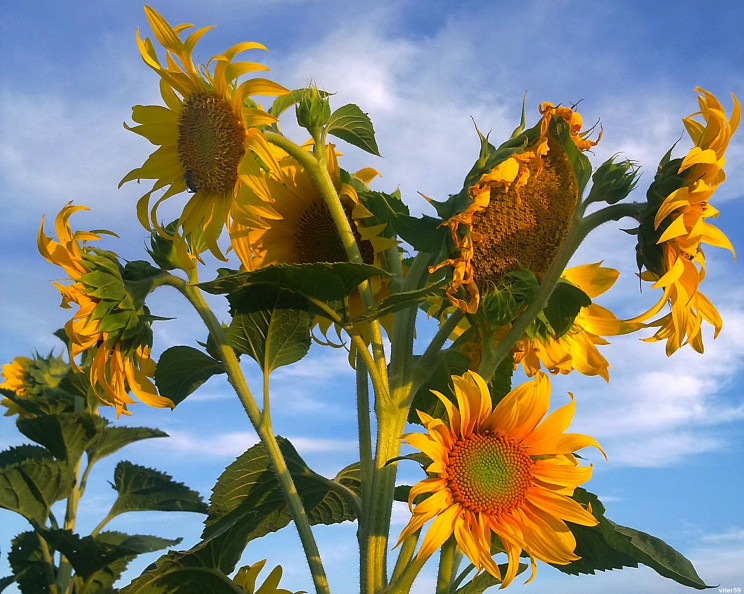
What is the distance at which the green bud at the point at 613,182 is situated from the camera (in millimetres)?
1838

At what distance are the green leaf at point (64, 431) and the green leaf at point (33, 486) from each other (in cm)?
7

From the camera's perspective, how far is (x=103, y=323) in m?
1.98

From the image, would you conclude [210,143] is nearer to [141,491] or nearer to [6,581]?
[141,491]

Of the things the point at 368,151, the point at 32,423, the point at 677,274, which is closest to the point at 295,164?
the point at 368,151

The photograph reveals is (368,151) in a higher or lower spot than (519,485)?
higher

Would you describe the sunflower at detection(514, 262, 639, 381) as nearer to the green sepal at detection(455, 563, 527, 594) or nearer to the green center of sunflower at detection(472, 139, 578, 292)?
the green center of sunflower at detection(472, 139, 578, 292)

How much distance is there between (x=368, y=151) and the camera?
2117 millimetres

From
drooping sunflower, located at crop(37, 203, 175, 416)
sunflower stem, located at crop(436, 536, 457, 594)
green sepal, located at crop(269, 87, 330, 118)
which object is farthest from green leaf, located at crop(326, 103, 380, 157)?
sunflower stem, located at crop(436, 536, 457, 594)

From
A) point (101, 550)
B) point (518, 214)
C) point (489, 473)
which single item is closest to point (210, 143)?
point (518, 214)

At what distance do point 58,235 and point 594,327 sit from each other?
4.39ft

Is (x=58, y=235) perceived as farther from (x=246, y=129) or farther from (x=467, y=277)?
(x=467, y=277)

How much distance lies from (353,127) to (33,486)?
2.69 m

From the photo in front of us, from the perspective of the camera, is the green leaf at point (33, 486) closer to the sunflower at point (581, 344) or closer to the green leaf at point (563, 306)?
the sunflower at point (581, 344)

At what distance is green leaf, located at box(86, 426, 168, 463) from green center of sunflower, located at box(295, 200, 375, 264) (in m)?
2.18
